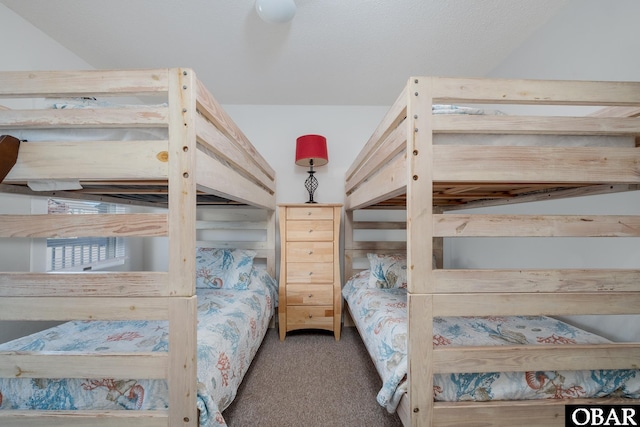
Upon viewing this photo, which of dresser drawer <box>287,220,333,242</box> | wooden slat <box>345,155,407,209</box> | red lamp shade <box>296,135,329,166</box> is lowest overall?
dresser drawer <box>287,220,333,242</box>

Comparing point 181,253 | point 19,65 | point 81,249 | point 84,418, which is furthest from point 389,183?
Result: point 81,249

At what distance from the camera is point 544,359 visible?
0.97 meters

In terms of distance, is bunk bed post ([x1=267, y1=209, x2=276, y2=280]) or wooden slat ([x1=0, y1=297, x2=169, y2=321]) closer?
wooden slat ([x1=0, y1=297, x2=169, y2=321])

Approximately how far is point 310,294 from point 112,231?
1718mm

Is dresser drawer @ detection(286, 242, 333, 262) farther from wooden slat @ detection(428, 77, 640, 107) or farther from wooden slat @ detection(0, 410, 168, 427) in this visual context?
wooden slat @ detection(428, 77, 640, 107)

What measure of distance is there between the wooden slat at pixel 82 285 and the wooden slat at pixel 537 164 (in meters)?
1.05

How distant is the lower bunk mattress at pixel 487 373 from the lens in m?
1.01

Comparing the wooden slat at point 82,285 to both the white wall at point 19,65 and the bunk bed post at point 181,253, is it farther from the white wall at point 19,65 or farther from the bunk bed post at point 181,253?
the white wall at point 19,65

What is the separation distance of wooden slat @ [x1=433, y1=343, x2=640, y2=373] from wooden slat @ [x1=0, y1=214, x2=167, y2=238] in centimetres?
109

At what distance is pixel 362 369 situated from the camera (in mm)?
1905

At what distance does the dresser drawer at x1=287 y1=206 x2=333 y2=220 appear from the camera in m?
2.44

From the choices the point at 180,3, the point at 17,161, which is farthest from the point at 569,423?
the point at 180,3

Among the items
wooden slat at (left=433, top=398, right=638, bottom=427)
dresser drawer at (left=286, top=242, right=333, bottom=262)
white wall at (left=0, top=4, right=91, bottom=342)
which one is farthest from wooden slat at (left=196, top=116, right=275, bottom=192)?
white wall at (left=0, top=4, right=91, bottom=342)

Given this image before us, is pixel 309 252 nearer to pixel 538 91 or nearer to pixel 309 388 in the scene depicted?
pixel 309 388
